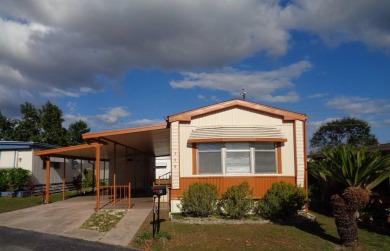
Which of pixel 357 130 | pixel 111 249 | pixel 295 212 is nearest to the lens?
pixel 111 249

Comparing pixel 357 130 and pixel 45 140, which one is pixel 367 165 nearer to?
pixel 45 140

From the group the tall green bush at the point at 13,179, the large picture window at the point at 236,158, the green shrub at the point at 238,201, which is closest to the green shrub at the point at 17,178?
the tall green bush at the point at 13,179

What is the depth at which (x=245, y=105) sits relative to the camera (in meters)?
13.4

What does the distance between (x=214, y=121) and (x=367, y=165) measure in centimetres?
569

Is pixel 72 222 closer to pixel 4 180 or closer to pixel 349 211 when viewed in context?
pixel 349 211

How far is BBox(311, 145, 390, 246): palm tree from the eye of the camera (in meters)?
8.80

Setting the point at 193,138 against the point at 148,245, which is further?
the point at 193,138

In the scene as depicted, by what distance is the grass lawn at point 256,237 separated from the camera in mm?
8891

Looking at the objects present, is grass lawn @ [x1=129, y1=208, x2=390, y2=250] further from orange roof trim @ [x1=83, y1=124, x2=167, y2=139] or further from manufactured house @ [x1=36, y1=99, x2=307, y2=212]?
orange roof trim @ [x1=83, y1=124, x2=167, y2=139]

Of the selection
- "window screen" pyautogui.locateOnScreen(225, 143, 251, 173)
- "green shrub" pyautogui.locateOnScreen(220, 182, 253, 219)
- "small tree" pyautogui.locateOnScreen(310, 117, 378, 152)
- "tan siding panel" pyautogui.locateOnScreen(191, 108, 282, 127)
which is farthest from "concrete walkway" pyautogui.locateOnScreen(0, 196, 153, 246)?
"small tree" pyautogui.locateOnScreen(310, 117, 378, 152)

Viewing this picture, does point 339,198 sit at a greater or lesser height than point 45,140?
lesser

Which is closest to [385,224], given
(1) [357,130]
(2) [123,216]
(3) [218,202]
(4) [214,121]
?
(3) [218,202]

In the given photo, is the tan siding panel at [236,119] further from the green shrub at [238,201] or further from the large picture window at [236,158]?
the green shrub at [238,201]

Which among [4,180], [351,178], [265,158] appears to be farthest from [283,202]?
[4,180]
